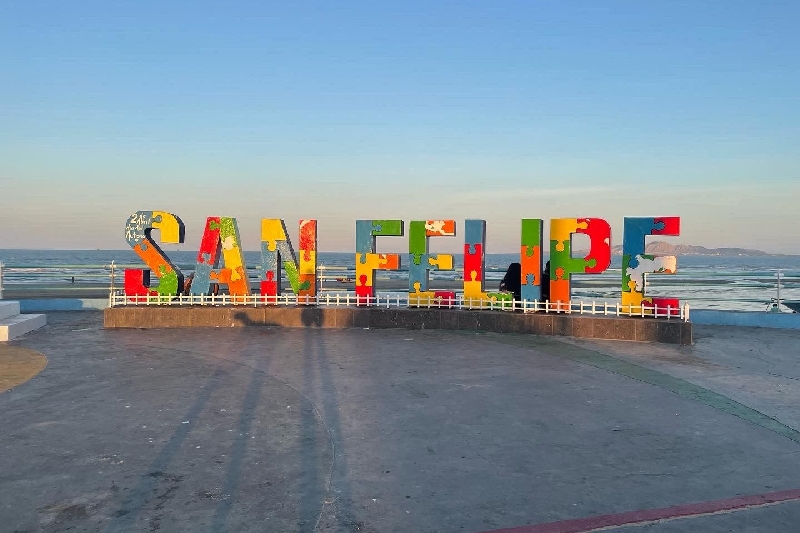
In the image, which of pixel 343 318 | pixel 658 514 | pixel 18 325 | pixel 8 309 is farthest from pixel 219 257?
pixel 658 514

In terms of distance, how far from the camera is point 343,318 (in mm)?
22094

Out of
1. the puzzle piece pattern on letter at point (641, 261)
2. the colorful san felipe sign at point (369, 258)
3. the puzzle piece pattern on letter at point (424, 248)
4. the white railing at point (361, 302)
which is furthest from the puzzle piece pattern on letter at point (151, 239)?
the puzzle piece pattern on letter at point (641, 261)

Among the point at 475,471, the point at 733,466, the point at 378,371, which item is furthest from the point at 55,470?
the point at 733,466

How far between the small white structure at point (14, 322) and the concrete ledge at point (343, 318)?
8.07ft

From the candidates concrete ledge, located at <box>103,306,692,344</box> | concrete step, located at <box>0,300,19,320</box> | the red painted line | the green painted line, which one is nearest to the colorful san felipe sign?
concrete ledge, located at <box>103,306,692,344</box>

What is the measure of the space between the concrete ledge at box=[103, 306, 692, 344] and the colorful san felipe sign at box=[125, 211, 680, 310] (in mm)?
735

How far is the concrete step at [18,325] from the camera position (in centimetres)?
1838

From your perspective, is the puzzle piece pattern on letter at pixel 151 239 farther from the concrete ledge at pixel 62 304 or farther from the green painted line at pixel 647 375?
the green painted line at pixel 647 375

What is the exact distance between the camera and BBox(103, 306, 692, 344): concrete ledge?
20148mm

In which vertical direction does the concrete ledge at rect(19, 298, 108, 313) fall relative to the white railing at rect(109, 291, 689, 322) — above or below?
below

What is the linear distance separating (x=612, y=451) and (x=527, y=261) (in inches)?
517

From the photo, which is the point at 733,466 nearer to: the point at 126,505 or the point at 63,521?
the point at 126,505

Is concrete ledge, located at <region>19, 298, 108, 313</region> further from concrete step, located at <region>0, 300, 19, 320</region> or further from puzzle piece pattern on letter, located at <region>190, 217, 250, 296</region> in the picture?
puzzle piece pattern on letter, located at <region>190, 217, 250, 296</region>

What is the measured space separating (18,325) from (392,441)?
16783mm
